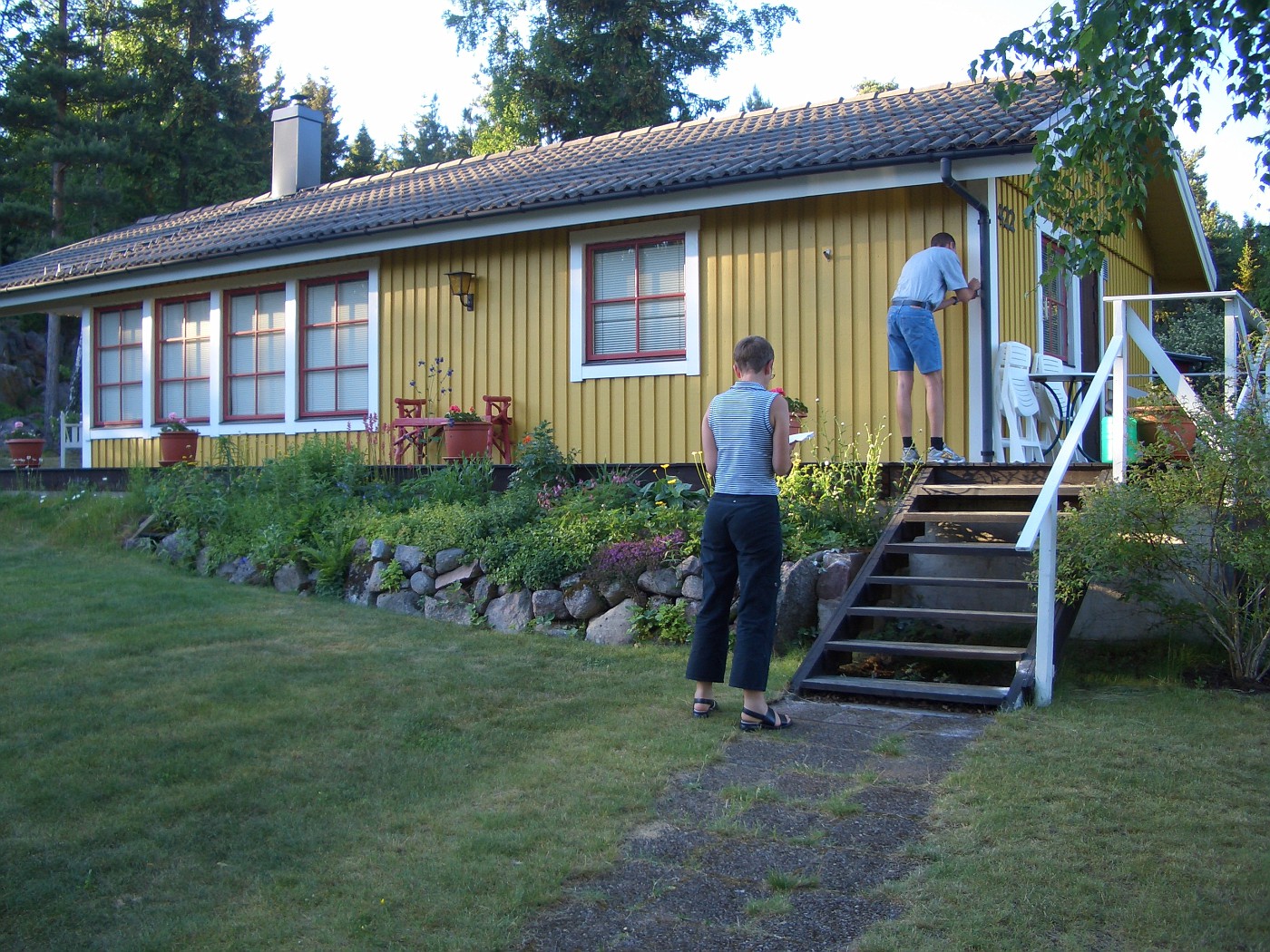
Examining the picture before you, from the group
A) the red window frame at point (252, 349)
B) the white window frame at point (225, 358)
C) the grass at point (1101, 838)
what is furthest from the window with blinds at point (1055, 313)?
the red window frame at point (252, 349)

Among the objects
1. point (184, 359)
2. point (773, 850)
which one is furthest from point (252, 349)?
point (773, 850)

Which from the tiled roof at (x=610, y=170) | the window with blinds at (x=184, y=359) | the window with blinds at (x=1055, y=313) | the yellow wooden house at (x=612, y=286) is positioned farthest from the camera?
the window with blinds at (x=184, y=359)

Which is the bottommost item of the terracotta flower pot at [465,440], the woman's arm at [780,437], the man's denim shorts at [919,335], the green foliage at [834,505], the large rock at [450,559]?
the large rock at [450,559]

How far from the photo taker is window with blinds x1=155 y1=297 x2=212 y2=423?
44.1 ft

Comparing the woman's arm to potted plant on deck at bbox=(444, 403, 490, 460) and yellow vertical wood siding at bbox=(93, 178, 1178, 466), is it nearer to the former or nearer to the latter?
yellow vertical wood siding at bbox=(93, 178, 1178, 466)

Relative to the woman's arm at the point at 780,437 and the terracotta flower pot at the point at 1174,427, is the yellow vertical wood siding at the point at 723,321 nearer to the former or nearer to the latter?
the terracotta flower pot at the point at 1174,427

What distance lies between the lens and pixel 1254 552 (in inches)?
207

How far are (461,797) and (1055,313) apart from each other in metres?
8.23

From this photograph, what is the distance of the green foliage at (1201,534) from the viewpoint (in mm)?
5391

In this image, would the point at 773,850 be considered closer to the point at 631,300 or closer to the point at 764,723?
the point at 764,723

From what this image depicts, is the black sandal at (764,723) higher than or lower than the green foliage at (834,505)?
lower

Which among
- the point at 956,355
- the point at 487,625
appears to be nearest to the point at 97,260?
the point at 487,625

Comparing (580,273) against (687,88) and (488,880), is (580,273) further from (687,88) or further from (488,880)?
(687,88)

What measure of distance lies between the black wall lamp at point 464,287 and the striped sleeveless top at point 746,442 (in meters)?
6.47
